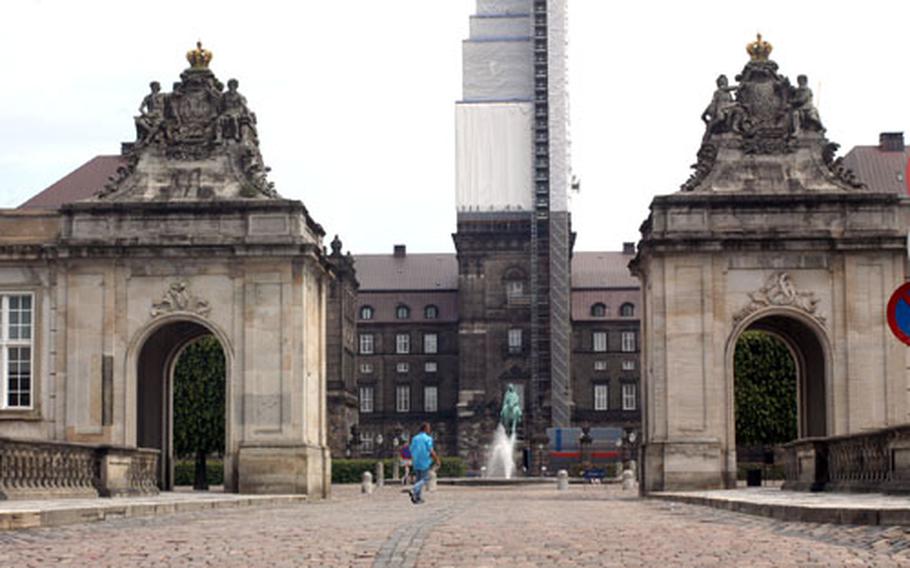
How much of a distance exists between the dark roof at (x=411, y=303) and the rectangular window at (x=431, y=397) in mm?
5483

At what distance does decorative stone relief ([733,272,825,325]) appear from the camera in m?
40.8

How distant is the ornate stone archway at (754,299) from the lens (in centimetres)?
4034

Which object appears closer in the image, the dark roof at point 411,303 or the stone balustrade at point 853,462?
the stone balustrade at point 853,462

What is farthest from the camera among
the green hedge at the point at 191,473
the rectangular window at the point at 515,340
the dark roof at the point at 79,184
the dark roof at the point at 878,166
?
the rectangular window at the point at 515,340

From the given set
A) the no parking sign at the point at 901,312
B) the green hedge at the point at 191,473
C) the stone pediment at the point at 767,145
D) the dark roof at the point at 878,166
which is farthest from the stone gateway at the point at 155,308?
the dark roof at the point at 878,166

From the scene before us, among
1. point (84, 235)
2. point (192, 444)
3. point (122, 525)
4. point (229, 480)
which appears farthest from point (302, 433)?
point (192, 444)

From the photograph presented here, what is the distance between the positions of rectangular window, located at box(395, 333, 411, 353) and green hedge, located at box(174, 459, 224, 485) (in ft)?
188

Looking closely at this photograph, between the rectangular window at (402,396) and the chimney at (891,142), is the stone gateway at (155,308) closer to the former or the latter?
the chimney at (891,142)

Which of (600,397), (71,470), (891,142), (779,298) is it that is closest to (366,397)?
(600,397)

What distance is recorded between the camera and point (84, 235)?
40625mm

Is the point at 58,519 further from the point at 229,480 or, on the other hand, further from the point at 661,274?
the point at 661,274

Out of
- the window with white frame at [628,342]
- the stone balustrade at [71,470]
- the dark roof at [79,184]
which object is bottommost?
the stone balustrade at [71,470]

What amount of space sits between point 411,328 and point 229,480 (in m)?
94.6

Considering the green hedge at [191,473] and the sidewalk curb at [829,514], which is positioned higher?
the sidewalk curb at [829,514]
